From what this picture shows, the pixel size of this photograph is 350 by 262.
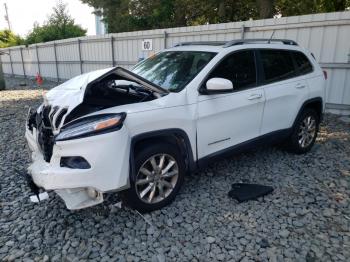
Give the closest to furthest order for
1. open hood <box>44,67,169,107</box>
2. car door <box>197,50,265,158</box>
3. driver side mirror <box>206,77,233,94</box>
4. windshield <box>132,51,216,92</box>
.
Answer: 1. open hood <box>44,67,169,107</box>
2. driver side mirror <box>206,77,233,94</box>
3. car door <box>197,50,265,158</box>
4. windshield <box>132,51,216,92</box>

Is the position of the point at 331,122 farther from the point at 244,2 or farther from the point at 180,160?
the point at 244,2

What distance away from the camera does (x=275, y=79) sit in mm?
4527

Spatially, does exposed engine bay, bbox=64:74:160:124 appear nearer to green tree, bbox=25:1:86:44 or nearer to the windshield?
the windshield

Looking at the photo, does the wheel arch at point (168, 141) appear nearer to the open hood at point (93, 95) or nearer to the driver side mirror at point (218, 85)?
the open hood at point (93, 95)

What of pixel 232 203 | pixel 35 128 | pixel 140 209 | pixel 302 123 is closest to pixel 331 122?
pixel 302 123

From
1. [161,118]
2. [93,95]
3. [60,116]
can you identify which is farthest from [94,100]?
[161,118]

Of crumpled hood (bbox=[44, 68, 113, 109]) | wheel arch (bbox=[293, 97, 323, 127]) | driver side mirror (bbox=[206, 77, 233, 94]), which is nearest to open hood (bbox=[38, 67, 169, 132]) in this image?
crumpled hood (bbox=[44, 68, 113, 109])

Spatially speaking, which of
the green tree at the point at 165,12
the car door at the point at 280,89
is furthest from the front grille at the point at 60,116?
the green tree at the point at 165,12

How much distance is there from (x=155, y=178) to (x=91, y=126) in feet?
3.10

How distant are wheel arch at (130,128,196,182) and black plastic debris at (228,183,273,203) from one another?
0.69 meters

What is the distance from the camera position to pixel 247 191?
3.98 metres

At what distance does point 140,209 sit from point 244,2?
1852cm

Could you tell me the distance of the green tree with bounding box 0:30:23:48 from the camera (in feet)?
115

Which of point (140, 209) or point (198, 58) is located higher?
point (198, 58)
